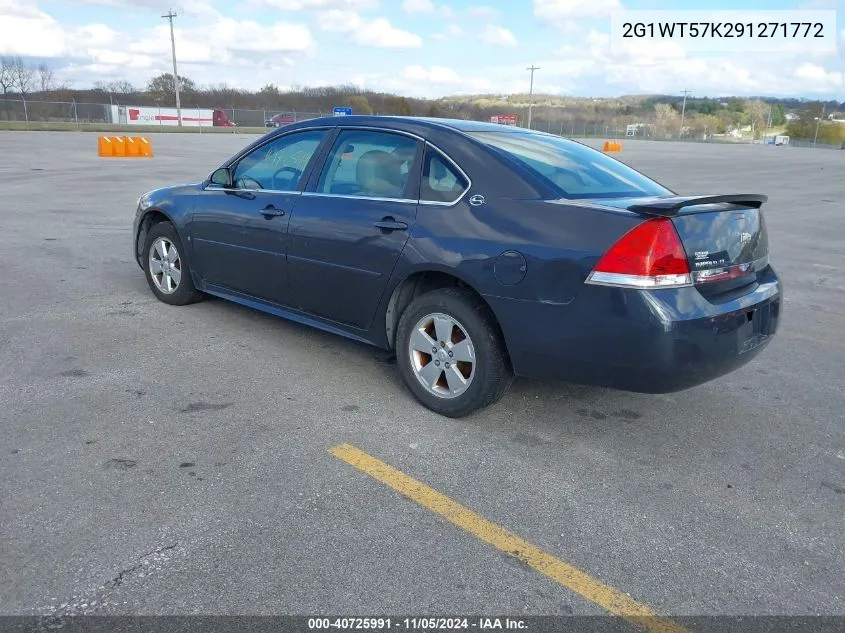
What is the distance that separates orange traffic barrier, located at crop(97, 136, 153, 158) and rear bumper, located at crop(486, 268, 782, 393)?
2404 cm

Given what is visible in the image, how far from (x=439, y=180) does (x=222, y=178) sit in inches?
83.0

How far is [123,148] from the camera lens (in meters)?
24.4

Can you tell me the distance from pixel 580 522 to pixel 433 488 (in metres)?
0.66

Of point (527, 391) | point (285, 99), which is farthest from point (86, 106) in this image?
point (527, 391)

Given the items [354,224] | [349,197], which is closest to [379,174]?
[349,197]

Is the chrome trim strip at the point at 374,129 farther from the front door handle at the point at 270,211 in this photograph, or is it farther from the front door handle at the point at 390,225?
the front door handle at the point at 270,211

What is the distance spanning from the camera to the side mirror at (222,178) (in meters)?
5.19

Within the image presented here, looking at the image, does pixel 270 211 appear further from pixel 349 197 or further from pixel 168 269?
pixel 168 269

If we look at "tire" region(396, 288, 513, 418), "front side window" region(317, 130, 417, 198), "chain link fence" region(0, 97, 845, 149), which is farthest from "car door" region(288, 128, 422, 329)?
"chain link fence" region(0, 97, 845, 149)

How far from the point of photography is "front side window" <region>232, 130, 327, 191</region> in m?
4.69

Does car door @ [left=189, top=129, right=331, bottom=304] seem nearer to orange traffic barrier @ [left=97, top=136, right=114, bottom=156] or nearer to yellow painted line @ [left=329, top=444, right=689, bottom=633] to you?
yellow painted line @ [left=329, top=444, right=689, bottom=633]

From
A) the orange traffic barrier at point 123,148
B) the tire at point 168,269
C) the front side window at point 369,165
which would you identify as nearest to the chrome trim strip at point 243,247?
the tire at point 168,269

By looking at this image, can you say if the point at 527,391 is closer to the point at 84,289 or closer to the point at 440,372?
the point at 440,372

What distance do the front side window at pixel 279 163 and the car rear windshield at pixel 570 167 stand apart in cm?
126
